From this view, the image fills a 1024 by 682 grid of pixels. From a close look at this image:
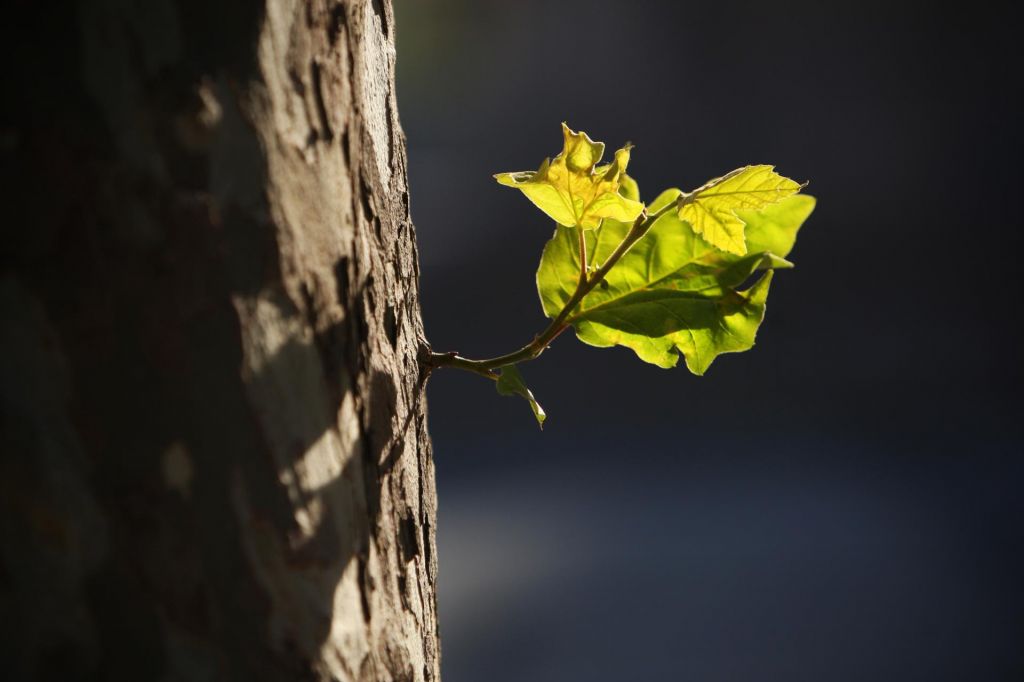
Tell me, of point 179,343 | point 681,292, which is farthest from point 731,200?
point 179,343

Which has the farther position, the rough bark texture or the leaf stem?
the leaf stem

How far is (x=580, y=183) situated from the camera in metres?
0.29

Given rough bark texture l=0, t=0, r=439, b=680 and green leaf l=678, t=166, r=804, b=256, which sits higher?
green leaf l=678, t=166, r=804, b=256

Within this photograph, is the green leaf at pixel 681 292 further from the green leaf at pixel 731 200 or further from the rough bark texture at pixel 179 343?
the rough bark texture at pixel 179 343

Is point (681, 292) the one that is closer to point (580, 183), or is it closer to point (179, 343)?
point (580, 183)

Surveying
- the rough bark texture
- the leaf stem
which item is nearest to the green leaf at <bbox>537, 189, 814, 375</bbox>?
the leaf stem

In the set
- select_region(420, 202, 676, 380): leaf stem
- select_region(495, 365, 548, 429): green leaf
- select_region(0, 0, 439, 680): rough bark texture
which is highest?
select_region(420, 202, 676, 380): leaf stem

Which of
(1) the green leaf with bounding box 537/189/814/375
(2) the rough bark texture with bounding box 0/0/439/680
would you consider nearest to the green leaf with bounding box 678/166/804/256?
(1) the green leaf with bounding box 537/189/814/375

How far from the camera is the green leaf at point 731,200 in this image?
0.29 meters

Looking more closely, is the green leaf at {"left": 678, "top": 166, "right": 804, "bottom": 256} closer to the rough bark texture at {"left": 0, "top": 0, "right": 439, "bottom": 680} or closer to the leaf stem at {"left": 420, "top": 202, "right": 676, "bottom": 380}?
the leaf stem at {"left": 420, "top": 202, "right": 676, "bottom": 380}

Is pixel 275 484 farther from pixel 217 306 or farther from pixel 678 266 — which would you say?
pixel 678 266

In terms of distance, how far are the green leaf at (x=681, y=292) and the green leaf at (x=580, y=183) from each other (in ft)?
0.08

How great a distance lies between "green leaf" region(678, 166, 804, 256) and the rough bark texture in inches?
5.3

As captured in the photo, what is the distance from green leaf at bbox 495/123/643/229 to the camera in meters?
0.28
